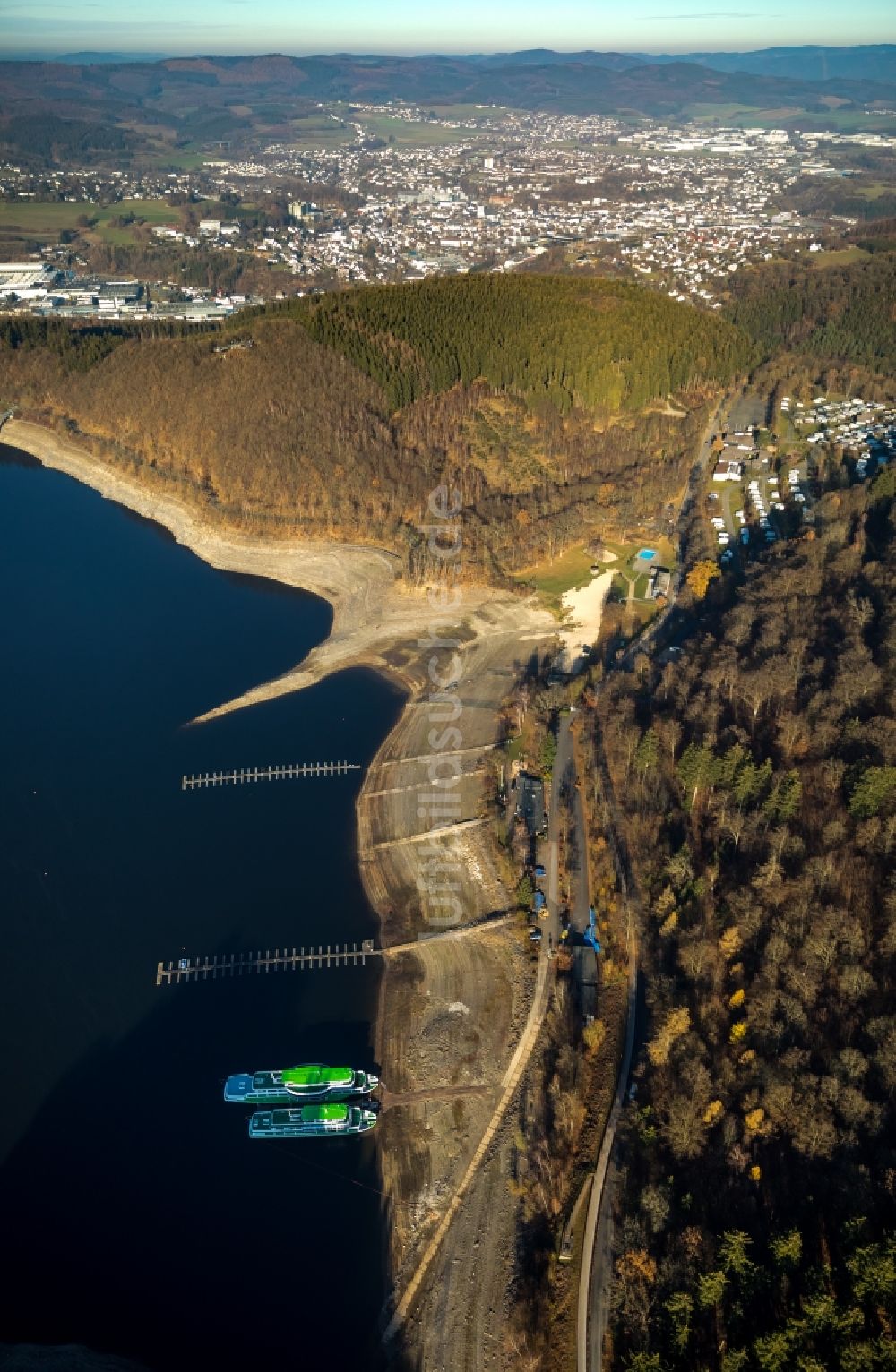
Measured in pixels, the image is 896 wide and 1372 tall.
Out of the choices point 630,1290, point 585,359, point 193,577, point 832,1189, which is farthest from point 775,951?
point 585,359

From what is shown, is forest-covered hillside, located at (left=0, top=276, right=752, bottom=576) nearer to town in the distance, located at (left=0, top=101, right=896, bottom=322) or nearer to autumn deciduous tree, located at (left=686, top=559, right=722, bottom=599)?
autumn deciduous tree, located at (left=686, top=559, right=722, bottom=599)

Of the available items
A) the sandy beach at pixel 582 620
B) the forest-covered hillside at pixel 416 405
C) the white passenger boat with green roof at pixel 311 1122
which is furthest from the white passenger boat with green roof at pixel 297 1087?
the forest-covered hillside at pixel 416 405

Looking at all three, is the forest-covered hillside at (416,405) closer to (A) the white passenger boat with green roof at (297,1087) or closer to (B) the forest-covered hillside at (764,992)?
(B) the forest-covered hillside at (764,992)

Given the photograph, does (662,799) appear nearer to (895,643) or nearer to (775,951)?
(775,951)

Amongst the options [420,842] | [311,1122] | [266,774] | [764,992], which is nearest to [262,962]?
[311,1122]

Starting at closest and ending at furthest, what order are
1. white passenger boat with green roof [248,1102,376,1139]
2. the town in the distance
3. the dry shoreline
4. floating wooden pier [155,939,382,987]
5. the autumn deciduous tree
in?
white passenger boat with green roof [248,1102,376,1139] → the dry shoreline → floating wooden pier [155,939,382,987] → the autumn deciduous tree → the town in the distance

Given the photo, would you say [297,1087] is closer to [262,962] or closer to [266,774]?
[262,962]

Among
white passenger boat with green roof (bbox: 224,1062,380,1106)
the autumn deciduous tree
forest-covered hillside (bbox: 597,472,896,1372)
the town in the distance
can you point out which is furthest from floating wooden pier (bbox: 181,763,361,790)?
the town in the distance
